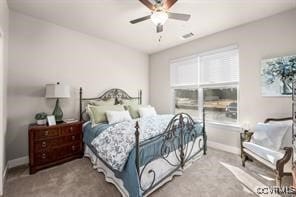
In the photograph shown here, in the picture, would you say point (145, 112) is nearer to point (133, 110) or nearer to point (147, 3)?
point (133, 110)

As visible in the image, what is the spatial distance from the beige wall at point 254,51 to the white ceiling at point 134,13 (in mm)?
202

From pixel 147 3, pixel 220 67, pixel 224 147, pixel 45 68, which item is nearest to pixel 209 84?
pixel 220 67

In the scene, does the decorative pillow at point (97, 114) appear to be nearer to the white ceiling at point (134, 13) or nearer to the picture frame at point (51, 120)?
the picture frame at point (51, 120)

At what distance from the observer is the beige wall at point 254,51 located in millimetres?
2912

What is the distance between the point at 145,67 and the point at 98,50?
1.83 metres

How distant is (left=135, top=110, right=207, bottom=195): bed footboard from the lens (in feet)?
6.48

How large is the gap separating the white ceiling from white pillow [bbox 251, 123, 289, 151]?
6.81 ft

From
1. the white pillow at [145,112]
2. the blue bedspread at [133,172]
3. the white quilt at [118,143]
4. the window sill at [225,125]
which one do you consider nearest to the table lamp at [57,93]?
the white quilt at [118,143]

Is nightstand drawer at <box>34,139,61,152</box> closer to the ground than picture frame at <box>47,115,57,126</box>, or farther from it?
closer to the ground

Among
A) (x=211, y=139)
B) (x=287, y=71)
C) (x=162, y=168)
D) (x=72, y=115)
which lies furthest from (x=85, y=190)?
(x=287, y=71)

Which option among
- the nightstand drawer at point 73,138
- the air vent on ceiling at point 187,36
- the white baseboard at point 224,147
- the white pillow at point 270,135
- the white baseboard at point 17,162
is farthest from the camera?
the air vent on ceiling at point 187,36

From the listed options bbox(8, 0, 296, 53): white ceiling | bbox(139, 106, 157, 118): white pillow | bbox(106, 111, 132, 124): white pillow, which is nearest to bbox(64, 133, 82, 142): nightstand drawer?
bbox(106, 111, 132, 124): white pillow

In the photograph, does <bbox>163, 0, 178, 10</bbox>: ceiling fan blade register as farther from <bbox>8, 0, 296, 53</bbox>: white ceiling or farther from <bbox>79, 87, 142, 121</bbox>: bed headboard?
<bbox>79, 87, 142, 121</bbox>: bed headboard

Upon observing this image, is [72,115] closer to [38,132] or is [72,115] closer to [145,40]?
[38,132]
